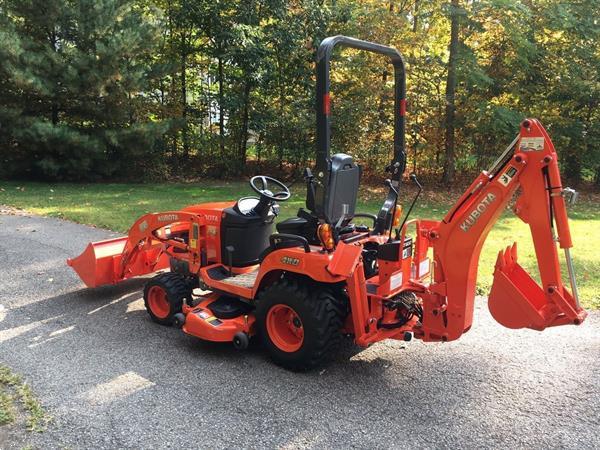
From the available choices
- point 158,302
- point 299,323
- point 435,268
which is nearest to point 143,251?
point 158,302

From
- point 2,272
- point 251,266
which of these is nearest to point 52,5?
point 2,272

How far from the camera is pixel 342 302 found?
13.1ft

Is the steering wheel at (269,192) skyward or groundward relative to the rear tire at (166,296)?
skyward

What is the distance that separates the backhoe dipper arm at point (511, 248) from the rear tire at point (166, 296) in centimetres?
225

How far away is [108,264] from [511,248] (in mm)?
4012

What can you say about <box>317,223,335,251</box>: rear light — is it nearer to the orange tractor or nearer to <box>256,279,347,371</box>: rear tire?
the orange tractor

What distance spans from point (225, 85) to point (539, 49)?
30.7 feet

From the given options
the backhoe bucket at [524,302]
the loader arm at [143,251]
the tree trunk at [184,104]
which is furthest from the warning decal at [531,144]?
the tree trunk at [184,104]

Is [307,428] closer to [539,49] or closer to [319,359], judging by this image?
[319,359]

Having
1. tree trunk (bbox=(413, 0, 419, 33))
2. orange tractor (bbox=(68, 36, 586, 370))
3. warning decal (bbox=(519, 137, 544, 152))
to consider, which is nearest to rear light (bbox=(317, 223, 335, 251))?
orange tractor (bbox=(68, 36, 586, 370))

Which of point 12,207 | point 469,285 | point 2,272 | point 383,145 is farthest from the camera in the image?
point 383,145

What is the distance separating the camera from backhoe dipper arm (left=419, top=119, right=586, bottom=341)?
3.27 meters

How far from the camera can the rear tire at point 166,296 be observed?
4867 millimetres

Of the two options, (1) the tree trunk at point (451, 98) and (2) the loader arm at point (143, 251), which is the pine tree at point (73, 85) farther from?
(2) the loader arm at point (143, 251)
